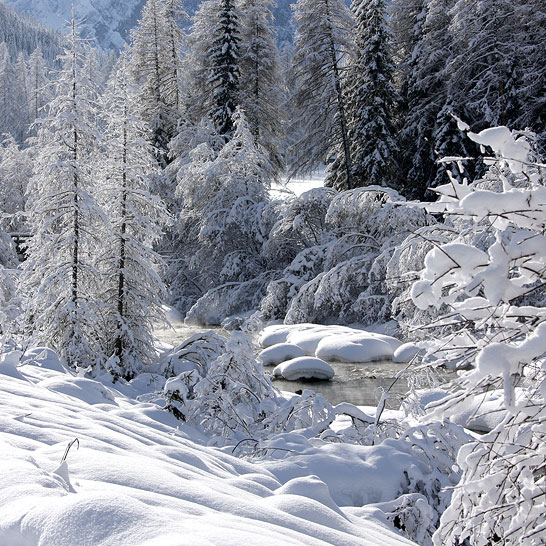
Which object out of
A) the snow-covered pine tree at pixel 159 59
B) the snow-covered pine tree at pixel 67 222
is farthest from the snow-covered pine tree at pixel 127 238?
the snow-covered pine tree at pixel 159 59

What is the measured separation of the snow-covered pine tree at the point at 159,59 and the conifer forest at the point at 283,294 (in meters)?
0.13

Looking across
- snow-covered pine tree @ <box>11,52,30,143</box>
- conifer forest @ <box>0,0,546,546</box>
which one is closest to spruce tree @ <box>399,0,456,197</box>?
conifer forest @ <box>0,0,546,546</box>

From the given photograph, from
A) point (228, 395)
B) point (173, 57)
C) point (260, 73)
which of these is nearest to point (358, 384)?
point (228, 395)

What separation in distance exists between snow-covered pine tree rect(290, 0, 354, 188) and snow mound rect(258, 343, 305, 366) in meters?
10.4

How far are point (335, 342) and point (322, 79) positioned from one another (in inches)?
528

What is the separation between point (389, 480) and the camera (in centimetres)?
505

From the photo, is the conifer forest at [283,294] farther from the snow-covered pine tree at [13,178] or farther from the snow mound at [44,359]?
the snow-covered pine tree at [13,178]

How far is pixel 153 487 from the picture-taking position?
2.76 meters

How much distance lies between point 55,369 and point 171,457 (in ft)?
15.2

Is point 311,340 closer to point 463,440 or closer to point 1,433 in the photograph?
point 463,440

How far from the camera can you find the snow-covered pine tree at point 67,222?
10047 mm

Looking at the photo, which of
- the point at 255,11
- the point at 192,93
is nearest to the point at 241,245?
the point at 192,93

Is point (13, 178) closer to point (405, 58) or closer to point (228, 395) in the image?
point (405, 58)

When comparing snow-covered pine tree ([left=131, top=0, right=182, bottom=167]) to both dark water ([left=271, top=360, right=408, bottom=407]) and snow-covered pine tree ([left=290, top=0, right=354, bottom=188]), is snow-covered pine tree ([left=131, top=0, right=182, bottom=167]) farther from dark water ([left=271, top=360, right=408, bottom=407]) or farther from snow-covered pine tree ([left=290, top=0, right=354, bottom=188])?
dark water ([left=271, top=360, right=408, bottom=407])
